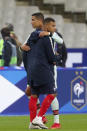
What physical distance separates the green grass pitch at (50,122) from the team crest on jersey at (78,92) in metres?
0.61

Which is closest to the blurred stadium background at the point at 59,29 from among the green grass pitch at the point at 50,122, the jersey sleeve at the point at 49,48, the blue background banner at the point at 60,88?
the blue background banner at the point at 60,88

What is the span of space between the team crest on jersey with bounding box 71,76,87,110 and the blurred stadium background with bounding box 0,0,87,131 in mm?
20

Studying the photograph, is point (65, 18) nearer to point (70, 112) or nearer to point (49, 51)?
point (70, 112)

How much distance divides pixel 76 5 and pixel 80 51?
5964 millimetres

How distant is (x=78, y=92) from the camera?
13383 mm

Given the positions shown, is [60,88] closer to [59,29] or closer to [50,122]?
[50,122]

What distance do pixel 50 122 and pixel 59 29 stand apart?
11.9 m

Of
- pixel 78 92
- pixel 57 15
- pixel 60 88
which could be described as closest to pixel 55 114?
Answer: pixel 60 88

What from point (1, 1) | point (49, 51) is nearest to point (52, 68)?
point (49, 51)

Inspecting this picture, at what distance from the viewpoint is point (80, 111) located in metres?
13.4

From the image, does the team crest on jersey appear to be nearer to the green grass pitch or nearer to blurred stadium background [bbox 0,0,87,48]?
the green grass pitch

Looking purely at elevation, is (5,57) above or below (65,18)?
above

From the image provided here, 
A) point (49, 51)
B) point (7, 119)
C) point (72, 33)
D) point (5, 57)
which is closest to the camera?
point (49, 51)

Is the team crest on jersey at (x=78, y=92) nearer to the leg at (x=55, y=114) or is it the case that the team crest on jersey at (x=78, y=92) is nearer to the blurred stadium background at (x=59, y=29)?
the blurred stadium background at (x=59, y=29)
